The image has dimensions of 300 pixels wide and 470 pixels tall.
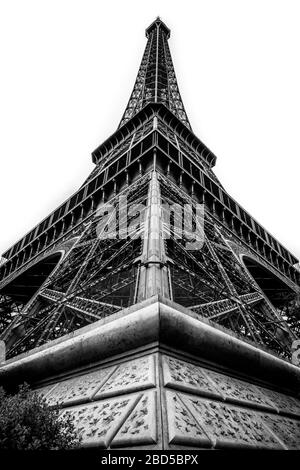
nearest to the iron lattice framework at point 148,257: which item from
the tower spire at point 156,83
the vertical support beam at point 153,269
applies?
the vertical support beam at point 153,269

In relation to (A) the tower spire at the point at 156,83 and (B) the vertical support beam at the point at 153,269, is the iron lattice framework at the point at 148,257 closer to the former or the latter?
(B) the vertical support beam at the point at 153,269

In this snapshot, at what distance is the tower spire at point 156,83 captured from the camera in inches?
1524

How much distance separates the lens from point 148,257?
6.88 meters

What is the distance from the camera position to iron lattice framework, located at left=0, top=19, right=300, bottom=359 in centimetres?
782

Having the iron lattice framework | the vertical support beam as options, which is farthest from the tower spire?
the vertical support beam

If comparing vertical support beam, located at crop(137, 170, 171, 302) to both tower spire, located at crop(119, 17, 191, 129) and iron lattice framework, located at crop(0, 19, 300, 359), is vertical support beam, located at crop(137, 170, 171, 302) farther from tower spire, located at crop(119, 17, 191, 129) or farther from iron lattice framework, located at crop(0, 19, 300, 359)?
tower spire, located at crop(119, 17, 191, 129)

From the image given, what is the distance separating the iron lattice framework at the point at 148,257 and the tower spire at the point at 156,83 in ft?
29.4

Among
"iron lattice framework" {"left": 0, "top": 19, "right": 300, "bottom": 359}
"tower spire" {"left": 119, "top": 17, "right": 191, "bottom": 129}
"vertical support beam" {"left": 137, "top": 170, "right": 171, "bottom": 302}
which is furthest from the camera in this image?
"tower spire" {"left": 119, "top": 17, "right": 191, "bottom": 129}

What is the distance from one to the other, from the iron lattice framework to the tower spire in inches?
353

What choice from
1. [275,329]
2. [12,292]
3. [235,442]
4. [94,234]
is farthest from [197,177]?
[235,442]

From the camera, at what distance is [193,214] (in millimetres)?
16125
